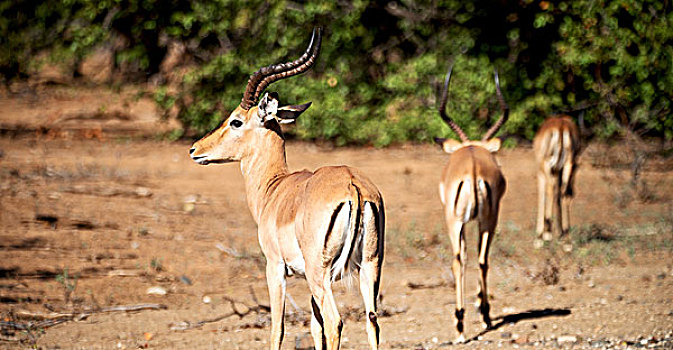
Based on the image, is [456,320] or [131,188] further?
[131,188]

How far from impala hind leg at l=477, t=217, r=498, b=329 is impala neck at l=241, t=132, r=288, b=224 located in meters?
1.71

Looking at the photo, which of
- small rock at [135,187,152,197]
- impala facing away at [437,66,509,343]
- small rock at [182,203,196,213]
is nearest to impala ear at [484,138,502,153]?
impala facing away at [437,66,509,343]

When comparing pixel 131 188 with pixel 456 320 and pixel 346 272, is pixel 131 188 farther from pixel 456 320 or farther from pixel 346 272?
pixel 346 272

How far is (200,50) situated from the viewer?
1576cm

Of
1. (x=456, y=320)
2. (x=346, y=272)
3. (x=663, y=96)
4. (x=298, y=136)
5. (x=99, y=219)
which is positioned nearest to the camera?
(x=346, y=272)

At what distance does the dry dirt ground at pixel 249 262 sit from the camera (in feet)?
21.6

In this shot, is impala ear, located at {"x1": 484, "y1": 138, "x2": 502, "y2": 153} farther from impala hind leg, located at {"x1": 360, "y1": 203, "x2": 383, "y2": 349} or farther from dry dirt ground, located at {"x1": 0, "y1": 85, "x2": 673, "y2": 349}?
impala hind leg, located at {"x1": 360, "y1": 203, "x2": 383, "y2": 349}

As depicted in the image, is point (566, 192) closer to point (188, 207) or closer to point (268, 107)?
point (188, 207)

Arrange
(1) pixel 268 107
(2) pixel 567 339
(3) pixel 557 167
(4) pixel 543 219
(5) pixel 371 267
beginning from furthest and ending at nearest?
1. (3) pixel 557 167
2. (4) pixel 543 219
3. (2) pixel 567 339
4. (1) pixel 268 107
5. (5) pixel 371 267

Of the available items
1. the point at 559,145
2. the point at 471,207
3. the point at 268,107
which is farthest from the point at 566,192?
the point at 268,107

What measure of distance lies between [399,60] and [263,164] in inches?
409

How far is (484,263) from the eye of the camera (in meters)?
6.60

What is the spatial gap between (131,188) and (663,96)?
26.4 ft

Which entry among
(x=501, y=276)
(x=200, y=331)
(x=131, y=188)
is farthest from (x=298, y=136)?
(x=200, y=331)
